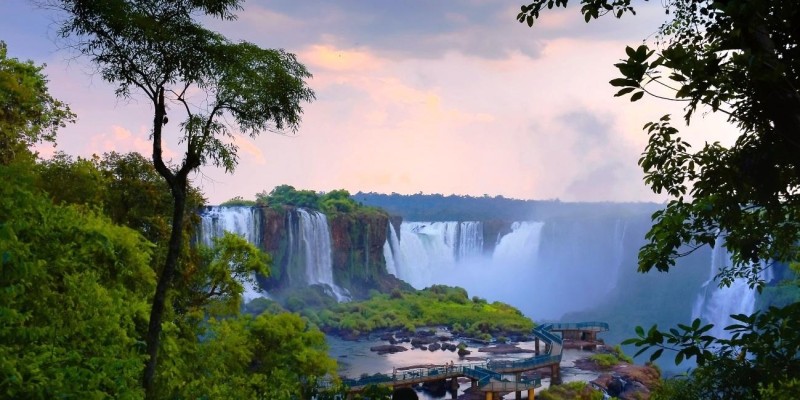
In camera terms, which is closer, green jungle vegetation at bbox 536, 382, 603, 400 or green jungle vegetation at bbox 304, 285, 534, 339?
green jungle vegetation at bbox 536, 382, 603, 400

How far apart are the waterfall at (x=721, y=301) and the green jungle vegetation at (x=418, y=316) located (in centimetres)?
1636

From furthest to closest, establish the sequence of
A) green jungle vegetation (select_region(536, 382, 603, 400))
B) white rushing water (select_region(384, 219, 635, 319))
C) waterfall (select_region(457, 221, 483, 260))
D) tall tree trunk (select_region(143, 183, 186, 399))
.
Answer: waterfall (select_region(457, 221, 483, 260))
white rushing water (select_region(384, 219, 635, 319))
green jungle vegetation (select_region(536, 382, 603, 400))
tall tree trunk (select_region(143, 183, 186, 399))

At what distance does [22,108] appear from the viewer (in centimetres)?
1697

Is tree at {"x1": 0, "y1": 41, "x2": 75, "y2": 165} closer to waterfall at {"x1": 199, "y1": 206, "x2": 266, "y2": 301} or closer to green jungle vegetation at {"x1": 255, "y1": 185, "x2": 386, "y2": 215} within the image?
waterfall at {"x1": 199, "y1": 206, "x2": 266, "y2": 301}

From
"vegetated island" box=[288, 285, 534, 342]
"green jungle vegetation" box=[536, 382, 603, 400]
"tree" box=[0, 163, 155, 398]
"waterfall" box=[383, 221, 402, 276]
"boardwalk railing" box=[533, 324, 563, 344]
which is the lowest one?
"vegetated island" box=[288, 285, 534, 342]

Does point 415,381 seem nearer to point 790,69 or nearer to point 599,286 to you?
point 790,69

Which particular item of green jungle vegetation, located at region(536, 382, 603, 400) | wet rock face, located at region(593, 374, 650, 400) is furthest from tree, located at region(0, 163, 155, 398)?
wet rock face, located at region(593, 374, 650, 400)

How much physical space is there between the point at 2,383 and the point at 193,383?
281 inches

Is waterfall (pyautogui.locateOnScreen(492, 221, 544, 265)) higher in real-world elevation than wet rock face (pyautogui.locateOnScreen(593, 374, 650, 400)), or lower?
higher

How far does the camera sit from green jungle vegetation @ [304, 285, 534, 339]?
53062mm

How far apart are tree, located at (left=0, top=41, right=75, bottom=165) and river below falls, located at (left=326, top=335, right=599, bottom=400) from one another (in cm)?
2198

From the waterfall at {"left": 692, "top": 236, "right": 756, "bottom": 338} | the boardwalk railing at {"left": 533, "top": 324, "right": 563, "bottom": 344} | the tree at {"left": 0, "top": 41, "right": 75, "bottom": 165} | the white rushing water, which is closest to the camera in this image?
the tree at {"left": 0, "top": 41, "right": 75, "bottom": 165}

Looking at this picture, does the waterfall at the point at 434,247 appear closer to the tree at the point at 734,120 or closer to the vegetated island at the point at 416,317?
the vegetated island at the point at 416,317

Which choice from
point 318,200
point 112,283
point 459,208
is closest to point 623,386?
point 112,283
